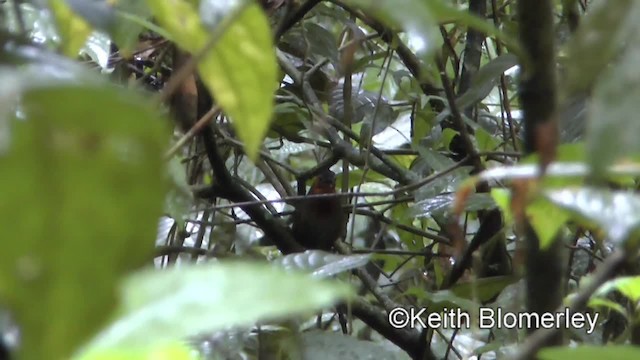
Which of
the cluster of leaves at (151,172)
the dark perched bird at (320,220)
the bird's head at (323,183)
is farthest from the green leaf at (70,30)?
the bird's head at (323,183)

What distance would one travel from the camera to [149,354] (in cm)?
31

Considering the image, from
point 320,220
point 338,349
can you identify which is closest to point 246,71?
point 338,349

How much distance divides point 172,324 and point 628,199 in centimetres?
23

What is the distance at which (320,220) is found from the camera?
1838 millimetres

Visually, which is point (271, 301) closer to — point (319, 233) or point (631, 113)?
point (631, 113)

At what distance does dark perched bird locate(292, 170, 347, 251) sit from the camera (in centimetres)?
178

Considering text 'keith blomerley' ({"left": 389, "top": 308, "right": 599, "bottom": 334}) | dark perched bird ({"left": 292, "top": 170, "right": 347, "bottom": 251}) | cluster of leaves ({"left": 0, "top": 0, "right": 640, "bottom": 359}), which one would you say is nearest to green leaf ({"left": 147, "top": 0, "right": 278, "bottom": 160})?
cluster of leaves ({"left": 0, "top": 0, "right": 640, "bottom": 359})

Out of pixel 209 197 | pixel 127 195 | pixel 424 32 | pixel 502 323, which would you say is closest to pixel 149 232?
pixel 127 195

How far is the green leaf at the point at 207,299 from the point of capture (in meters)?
0.19

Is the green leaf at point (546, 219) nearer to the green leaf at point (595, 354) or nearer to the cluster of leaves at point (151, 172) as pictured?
the cluster of leaves at point (151, 172)

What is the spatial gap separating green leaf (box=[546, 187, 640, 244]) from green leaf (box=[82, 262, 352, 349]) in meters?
0.17

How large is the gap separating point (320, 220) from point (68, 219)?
5.40 feet

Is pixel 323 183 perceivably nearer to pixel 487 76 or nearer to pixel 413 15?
pixel 487 76

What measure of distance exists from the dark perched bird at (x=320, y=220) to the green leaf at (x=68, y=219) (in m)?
1.50
